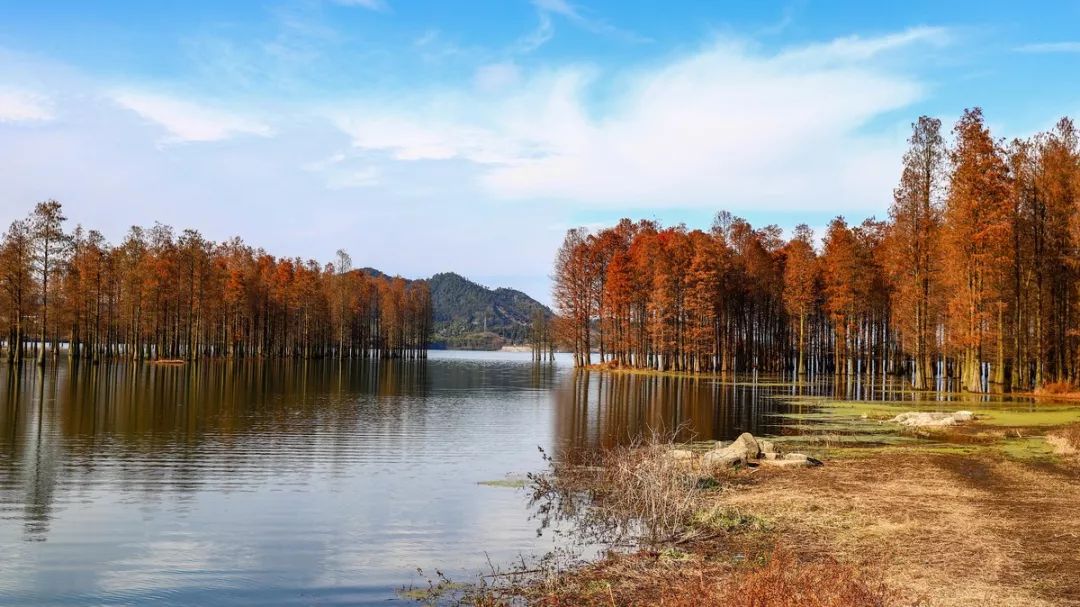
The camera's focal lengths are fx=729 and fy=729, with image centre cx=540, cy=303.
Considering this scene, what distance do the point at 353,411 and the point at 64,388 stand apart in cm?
2171

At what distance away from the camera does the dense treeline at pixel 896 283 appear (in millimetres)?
50750

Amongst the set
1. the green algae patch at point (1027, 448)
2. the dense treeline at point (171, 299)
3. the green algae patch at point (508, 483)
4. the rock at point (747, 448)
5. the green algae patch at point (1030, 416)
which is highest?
the dense treeline at point (171, 299)

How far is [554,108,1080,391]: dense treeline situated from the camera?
50.8m

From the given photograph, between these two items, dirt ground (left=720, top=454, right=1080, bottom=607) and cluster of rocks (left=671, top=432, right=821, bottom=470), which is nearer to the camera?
dirt ground (left=720, top=454, right=1080, bottom=607)

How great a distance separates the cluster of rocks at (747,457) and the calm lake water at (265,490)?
599cm

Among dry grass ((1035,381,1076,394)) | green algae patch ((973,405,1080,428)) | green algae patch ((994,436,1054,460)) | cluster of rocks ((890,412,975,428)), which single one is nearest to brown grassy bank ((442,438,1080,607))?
green algae patch ((994,436,1054,460))

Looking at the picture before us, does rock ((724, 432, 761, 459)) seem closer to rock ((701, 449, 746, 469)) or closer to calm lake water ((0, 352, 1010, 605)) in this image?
rock ((701, 449, 746, 469))

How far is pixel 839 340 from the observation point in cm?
8169

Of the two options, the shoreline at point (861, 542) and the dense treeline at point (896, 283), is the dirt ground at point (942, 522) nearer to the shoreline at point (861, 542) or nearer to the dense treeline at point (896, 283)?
the shoreline at point (861, 542)

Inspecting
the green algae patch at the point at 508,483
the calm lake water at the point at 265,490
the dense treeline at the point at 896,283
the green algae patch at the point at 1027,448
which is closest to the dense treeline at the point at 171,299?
the calm lake water at the point at 265,490

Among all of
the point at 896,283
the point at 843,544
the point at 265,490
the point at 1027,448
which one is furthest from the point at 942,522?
the point at 896,283

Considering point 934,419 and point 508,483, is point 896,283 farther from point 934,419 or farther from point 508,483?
point 508,483

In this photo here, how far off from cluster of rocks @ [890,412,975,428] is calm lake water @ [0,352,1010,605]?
617cm

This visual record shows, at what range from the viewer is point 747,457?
76.2 ft
